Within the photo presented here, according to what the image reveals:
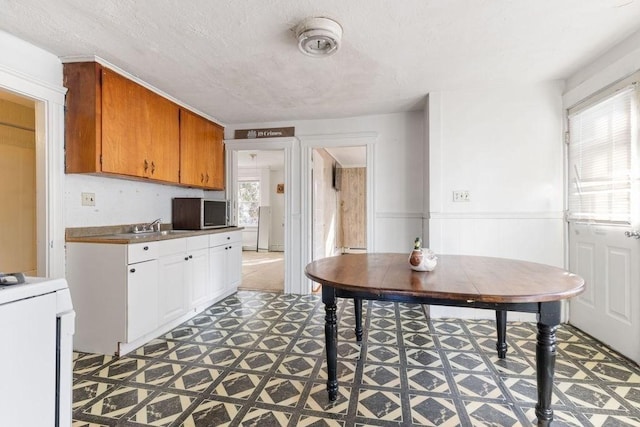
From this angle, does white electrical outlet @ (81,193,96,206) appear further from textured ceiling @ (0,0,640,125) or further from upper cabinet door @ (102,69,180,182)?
textured ceiling @ (0,0,640,125)

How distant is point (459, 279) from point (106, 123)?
2712mm

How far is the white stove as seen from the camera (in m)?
0.95

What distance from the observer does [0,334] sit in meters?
0.93

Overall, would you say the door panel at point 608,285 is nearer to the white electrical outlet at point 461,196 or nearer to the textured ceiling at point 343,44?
the white electrical outlet at point 461,196

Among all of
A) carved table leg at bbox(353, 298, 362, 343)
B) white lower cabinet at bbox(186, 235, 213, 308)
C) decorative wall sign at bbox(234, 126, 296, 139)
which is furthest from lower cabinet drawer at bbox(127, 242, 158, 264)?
decorative wall sign at bbox(234, 126, 296, 139)

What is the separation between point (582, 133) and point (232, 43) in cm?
299

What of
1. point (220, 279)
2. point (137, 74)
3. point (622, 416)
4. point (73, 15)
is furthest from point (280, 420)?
point (137, 74)

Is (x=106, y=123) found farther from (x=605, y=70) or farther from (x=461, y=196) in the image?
(x=605, y=70)

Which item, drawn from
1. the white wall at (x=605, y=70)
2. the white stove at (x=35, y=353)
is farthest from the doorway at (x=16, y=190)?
the white wall at (x=605, y=70)

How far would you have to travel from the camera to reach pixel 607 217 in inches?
95.2

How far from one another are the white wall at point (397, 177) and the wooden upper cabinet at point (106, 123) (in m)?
2.32

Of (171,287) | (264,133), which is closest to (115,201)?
(171,287)

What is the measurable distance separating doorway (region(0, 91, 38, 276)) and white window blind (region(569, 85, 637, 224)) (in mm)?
4915

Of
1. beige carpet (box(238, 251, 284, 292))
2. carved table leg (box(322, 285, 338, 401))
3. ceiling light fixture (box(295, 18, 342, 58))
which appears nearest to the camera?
carved table leg (box(322, 285, 338, 401))
